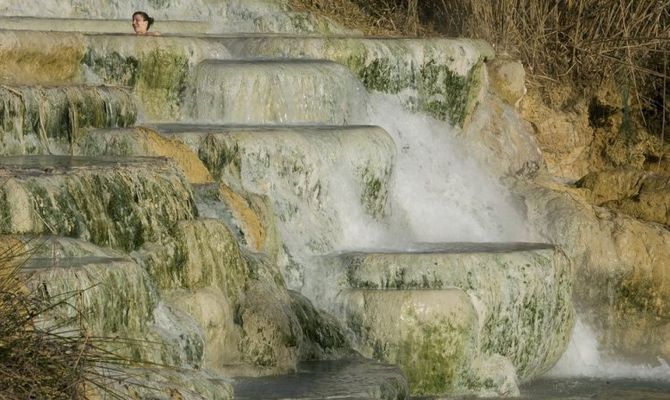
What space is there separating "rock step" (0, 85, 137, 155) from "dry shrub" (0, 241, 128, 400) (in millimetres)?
4526

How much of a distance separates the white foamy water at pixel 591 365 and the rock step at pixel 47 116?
14.1ft

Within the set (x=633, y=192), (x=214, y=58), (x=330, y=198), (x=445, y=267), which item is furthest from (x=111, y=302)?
(x=633, y=192)

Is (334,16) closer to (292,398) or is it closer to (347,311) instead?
(347,311)

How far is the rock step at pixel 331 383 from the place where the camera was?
11.2 meters

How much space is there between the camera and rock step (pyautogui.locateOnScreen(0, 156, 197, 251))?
36.8 ft

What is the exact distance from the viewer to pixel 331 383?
38.4 feet

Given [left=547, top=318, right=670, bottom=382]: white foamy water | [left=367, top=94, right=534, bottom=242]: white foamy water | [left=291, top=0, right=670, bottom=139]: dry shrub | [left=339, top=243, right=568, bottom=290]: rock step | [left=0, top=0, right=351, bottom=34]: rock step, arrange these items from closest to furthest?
[left=339, top=243, right=568, bottom=290]: rock step
[left=547, top=318, right=670, bottom=382]: white foamy water
[left=367, top=94, right=534, bottom=242]: white foamy water
[left=0, top=0, right=351, bottom=34]: rock step
[left=291, top=0, right=670, bottom=139]: dry shrub

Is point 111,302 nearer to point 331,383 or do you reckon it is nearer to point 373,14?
point 331,383

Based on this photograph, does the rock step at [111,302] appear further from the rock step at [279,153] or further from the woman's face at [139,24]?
the woman's face at [139,24]

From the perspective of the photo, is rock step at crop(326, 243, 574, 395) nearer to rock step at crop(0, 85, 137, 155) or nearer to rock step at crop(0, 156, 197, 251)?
rock step at crop(0, 156, 197, 251)

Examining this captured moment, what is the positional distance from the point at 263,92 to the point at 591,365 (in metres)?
3.61

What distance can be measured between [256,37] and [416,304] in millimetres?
4726

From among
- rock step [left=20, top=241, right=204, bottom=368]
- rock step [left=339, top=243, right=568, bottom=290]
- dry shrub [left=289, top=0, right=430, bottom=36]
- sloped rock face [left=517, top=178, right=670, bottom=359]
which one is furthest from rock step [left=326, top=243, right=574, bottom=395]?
dry shrub [left=289, top=0, right=430, bottom=36]

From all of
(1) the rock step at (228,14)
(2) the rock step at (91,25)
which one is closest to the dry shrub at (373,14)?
(1) the rock step at (228,14)
